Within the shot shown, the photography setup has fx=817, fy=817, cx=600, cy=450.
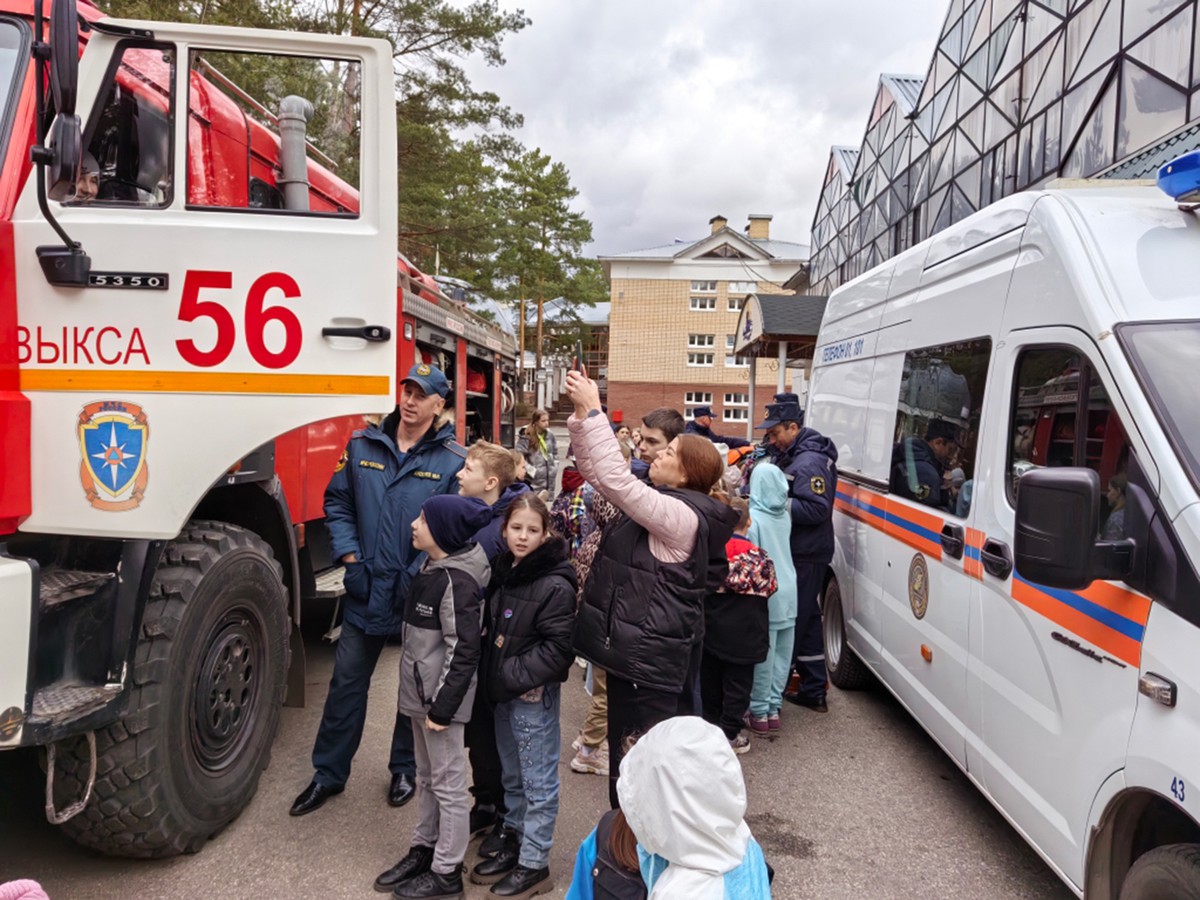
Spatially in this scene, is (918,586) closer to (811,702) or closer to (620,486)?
(811,702)

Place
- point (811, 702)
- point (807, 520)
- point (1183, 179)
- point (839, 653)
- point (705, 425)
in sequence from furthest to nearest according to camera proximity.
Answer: point (705, 425) < point (839, 653) < point (811, 702) < point (807, 520) < point (1183, 179)

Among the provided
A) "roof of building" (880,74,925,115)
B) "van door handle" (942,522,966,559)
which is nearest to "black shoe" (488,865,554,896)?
"van door handle" (942,522,966,559)

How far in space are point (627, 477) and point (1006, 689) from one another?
157 cm

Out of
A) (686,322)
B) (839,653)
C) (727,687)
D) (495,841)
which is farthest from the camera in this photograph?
(686,322)

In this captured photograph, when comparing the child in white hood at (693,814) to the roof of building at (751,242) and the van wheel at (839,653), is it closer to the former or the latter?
the van wheel at (839,653)

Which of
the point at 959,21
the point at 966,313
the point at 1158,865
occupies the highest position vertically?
the point at 959,21

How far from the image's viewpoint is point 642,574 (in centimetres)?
280

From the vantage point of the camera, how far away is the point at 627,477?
2676mm

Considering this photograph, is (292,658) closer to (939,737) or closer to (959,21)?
(939,737)

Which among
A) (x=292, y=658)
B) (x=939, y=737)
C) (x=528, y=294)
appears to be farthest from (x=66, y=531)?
(x=528, y=294)

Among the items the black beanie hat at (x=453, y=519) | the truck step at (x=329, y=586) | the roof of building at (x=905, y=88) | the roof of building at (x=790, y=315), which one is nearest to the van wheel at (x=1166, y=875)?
the black beanie hat at (x=453, y=519)

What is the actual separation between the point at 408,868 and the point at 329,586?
1.86 m

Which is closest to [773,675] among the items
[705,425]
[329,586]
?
[329,586]

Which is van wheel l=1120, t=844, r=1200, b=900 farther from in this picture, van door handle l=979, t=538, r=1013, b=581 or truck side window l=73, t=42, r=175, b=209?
truck side window l=73, t=42, r=175, b=209
